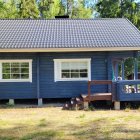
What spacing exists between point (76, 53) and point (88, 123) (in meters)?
6.34

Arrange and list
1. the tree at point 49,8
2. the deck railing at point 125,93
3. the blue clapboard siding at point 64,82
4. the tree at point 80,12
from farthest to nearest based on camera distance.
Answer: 1. the tree at point 80,12
2. the tree at point 49,8
3. the blue clapboard siding at point 64,82
4. the deck railing at point 125,93

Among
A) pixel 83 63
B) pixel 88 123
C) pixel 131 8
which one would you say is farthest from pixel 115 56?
pixel 131 8

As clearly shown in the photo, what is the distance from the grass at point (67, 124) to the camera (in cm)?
986

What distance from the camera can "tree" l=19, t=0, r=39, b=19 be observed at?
41000 millimetres

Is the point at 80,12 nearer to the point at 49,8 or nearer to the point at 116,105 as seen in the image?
the point at 49,8

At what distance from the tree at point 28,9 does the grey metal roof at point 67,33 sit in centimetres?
1990

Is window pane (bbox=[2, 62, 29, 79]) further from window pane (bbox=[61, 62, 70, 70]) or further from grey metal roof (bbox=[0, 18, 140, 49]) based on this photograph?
window pane (bbox=[61, 62, 70, 70])

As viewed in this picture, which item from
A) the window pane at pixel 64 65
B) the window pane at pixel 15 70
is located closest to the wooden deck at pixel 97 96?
the window pane at pixel 64 65

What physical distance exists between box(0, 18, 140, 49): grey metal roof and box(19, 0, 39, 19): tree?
783 inches

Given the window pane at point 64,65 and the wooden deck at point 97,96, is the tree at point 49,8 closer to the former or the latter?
the window pane at point 64,65

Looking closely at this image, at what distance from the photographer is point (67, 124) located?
38.7 feet

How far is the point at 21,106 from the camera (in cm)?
1714

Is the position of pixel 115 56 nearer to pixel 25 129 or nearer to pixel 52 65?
pixel 52 65

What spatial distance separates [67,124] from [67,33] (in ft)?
27.9
